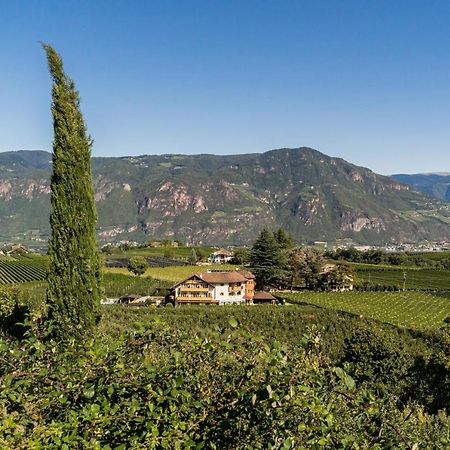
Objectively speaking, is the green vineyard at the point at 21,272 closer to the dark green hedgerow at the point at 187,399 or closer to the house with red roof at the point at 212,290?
the house with red roof at the point at 212,290

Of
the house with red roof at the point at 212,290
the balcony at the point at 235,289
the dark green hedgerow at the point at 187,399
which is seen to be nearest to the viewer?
the dark green hedgerow at the point at 187,399

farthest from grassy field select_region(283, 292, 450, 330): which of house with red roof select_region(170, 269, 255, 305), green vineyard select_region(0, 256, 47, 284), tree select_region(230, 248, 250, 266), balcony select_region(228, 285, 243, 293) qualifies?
green vineyard select_region(0, 256, 47, 284)

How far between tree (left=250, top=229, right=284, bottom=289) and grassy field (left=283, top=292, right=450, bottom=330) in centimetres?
622

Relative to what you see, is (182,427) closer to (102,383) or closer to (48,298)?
(102,383)

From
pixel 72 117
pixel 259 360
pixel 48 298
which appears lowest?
pixel 48 298

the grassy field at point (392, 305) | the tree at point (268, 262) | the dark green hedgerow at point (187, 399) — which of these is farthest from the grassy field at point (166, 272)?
the dark green hedgerow at point (187, 399)

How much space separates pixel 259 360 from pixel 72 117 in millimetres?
11908

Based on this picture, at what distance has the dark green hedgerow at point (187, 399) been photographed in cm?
312

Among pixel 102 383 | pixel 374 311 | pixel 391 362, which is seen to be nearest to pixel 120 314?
pixel 391 362

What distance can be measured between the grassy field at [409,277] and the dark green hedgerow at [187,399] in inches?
2805

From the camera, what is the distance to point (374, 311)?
5088 centimetres

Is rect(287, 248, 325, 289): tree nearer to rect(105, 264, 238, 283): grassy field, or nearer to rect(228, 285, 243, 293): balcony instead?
rect(228, 285, 243, 293): balcony

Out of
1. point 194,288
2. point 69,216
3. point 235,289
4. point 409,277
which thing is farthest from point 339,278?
point 69,216

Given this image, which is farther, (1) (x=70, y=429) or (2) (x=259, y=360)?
(2) (x=259, y=360)
